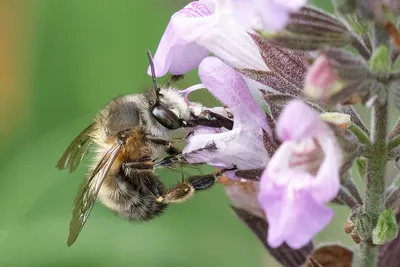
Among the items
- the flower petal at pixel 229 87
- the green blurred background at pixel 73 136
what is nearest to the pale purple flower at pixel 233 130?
the flower petal at pixel 229 87

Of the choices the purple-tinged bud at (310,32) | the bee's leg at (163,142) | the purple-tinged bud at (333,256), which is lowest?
the purple-tinged bud at (333,256)

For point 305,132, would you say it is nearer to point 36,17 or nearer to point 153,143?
point 153,143

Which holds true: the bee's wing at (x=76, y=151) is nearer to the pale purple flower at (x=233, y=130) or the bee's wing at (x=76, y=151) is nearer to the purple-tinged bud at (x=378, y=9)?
the pale purple flower at (x=233, y=130)

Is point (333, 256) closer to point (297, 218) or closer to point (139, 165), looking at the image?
point (139, 165)

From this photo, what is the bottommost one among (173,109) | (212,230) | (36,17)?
(212,230)

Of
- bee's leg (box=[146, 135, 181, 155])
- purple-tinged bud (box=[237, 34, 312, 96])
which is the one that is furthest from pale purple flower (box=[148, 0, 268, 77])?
bee's leg (box=[146, 135, 181, 155])

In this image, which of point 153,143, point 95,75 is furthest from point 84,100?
point 153,143

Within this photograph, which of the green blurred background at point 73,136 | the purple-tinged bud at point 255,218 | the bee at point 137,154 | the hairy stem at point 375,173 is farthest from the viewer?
the green blurred background at point 73,136
